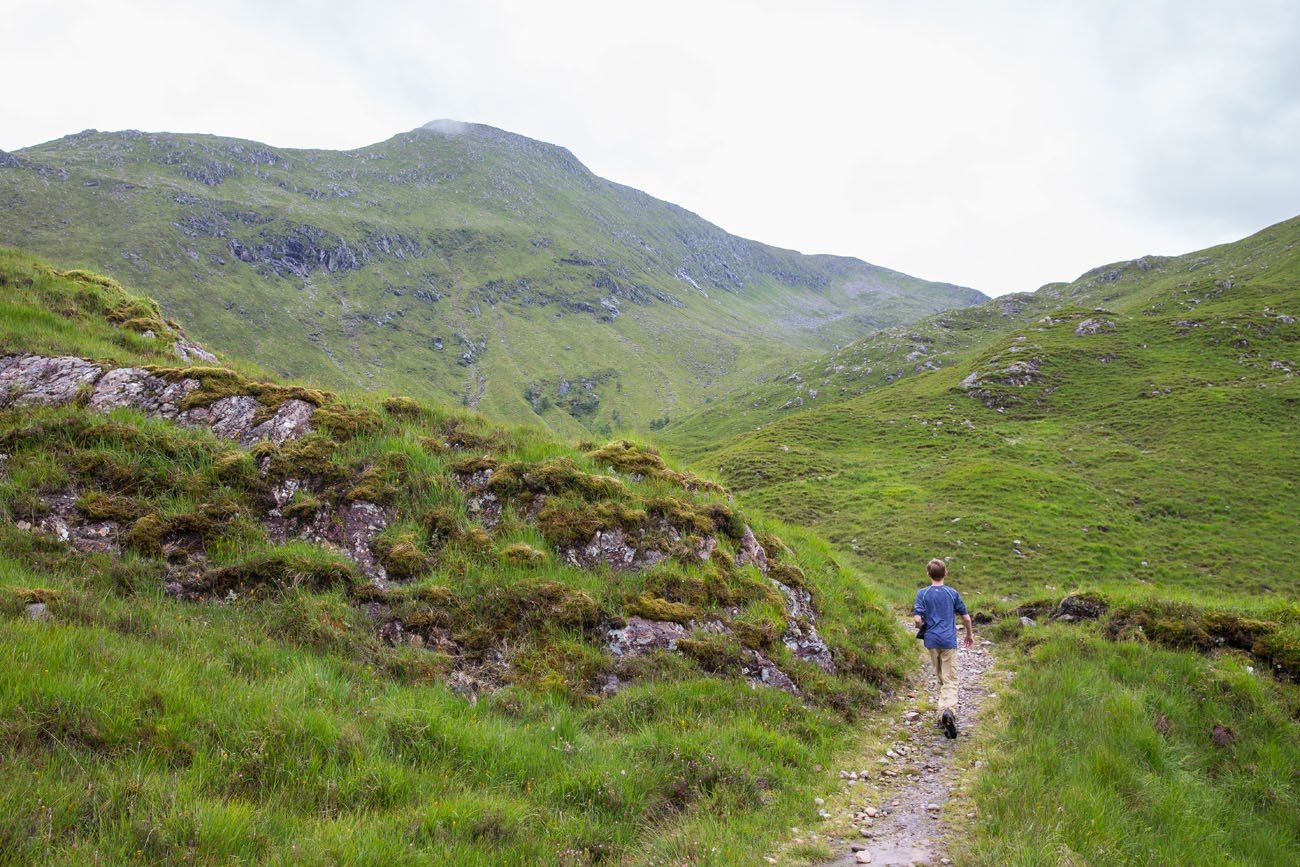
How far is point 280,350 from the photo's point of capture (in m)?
188

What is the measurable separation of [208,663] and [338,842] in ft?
10.7

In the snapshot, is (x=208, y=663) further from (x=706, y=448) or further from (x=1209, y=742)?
(x=706, y=448)

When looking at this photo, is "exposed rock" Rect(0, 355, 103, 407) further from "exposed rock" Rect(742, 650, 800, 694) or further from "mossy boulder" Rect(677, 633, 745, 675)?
"exposed rock" Rect(742, 650, 800, 694)

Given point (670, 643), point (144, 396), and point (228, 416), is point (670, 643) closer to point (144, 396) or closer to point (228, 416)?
point (228, 416)

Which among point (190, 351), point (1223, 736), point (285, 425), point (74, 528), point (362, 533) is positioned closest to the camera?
point (74, 528)

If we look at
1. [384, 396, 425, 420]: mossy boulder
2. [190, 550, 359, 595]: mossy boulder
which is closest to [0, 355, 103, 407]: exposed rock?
[384, 396, 425, 420]: mossy boulder

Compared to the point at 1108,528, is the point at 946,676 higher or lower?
higher

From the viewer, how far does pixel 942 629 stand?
1126cm

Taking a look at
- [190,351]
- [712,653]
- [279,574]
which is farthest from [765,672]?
[190,351]

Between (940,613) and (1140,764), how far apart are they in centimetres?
346

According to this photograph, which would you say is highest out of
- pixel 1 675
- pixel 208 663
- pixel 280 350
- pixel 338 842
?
pixel 280 350

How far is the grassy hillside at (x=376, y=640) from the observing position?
516cm

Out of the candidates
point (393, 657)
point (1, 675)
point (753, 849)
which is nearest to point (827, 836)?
point (753, 849)

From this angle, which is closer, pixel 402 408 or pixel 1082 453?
pixel 402 408
